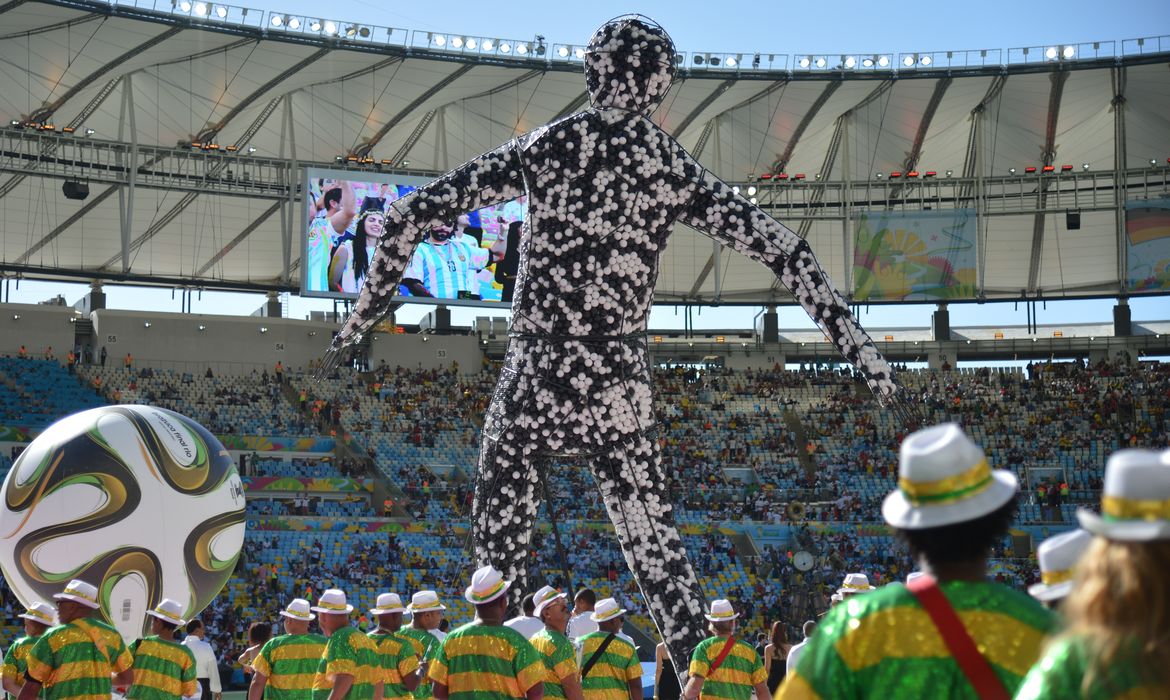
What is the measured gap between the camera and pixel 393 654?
22.0ft

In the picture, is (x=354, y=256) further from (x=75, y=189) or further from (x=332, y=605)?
(x=332, y=605)

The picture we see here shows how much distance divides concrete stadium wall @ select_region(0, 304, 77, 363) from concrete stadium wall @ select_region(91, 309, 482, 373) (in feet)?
2.60

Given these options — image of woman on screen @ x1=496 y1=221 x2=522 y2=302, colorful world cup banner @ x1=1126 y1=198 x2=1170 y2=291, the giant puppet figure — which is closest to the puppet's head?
the giant puppet figure

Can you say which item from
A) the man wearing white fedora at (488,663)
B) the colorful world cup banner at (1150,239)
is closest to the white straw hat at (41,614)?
the man wearing white fedora at (488,663)

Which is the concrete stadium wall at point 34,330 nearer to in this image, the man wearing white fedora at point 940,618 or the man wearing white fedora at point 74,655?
the man wearing white fedora at point 74,655

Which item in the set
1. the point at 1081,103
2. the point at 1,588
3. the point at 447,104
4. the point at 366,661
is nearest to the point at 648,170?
the point at 366,661

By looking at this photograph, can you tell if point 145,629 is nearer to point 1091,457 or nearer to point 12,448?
point 12,448

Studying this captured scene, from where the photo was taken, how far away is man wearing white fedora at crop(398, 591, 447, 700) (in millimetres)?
6484

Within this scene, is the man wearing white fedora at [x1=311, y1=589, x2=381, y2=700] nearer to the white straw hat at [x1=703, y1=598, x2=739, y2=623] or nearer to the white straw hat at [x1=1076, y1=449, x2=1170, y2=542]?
the white straw hat at [x1=703, y1=598, x2=739, y2=623]

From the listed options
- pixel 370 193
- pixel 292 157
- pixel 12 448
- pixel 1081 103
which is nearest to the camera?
pixel 12 448

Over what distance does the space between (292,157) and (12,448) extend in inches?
393

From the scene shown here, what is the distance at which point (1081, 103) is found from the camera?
34.8 m

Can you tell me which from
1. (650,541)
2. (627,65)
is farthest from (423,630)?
(627,65)

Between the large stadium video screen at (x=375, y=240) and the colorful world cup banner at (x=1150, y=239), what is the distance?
51.9 feet
